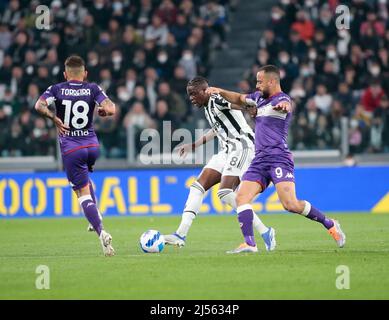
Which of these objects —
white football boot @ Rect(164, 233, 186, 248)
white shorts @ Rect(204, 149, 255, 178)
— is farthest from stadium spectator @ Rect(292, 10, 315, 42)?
white football boot @ Rect(164, 233, 186, 248)

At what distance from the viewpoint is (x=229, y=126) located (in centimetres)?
1273

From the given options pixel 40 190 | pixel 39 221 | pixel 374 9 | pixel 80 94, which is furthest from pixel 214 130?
pixel 374 9

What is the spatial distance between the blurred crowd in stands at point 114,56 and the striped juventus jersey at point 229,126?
8.56 meters

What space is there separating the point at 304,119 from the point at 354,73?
2445mm

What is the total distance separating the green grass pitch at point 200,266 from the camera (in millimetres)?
8875

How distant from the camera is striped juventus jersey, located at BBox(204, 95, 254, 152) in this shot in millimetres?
12617

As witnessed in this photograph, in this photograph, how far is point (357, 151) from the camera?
20766mm

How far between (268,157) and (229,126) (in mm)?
1054

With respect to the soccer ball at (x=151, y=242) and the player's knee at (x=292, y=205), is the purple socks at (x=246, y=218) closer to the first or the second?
the player's knee at (x=292, y=205)

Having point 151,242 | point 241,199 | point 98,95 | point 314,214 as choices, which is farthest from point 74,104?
point 314,214

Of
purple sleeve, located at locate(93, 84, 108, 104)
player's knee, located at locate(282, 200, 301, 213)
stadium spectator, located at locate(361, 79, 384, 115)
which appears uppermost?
stadium spectator, located at locate(361, 79, 384, 115)

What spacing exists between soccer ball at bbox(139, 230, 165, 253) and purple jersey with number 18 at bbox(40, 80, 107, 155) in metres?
1.32

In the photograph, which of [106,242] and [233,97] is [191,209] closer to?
[106,242]

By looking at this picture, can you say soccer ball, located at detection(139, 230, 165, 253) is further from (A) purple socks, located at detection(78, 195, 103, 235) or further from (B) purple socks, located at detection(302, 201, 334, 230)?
(B) purple socks, located at detection(302, 201, 334, 230)
